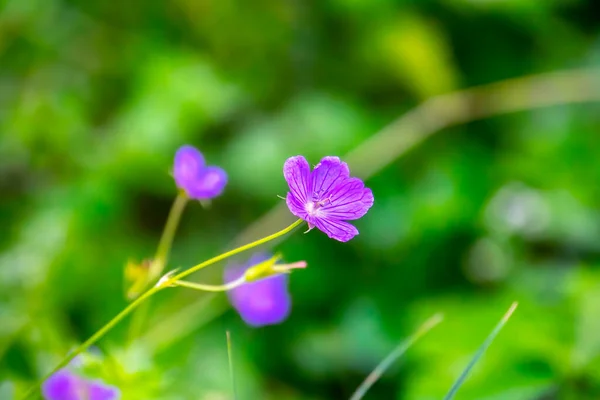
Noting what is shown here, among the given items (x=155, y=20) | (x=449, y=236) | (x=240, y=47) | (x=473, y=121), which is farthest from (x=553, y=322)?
(x=155, y=20)

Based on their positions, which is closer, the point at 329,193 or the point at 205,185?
the point at 329,193

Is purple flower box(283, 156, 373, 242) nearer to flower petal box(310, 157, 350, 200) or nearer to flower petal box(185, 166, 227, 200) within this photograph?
flower petal box(310, 157, 350, 200)

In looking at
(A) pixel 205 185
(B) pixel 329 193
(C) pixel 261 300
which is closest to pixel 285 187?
(C) pixel 261 300

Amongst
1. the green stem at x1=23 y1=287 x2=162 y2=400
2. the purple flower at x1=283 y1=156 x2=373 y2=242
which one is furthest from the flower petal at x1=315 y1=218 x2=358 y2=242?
the green stem at x1=23 y1=287 x2=162 y2=400

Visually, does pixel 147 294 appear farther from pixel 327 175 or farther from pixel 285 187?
pixel 285 187

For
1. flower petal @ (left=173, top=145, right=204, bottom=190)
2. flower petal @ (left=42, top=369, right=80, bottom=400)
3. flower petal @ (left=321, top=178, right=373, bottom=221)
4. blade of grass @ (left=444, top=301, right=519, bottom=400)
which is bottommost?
blade of grass @ (left=444, top=301, right=519, bottom=400)

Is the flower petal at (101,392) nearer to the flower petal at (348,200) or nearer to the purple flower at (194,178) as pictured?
the purple flower at (194,178)

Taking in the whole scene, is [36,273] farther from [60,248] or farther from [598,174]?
[598,174]
